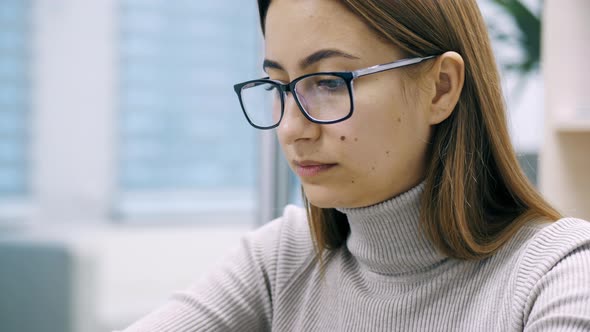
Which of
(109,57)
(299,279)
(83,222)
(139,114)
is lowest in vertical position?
(83,222)

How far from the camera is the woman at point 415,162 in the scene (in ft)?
2.86

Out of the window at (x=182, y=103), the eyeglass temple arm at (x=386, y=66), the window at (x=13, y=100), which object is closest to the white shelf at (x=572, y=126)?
the eyeglass temple arm at (x=386, y=66)

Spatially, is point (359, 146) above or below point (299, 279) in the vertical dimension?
above

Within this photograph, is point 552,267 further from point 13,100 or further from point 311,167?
point 13,100

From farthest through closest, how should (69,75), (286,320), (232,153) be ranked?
(232,153), (69,75), (286,320)

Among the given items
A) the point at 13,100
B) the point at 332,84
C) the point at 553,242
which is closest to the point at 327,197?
the point at 332,84

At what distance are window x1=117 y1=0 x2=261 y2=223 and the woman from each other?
1719 millimetres

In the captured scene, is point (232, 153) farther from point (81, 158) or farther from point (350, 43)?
point (350, 43)

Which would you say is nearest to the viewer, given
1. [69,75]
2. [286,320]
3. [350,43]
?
[350,43]

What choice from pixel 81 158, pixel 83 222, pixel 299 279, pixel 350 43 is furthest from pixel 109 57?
pixel 350 43

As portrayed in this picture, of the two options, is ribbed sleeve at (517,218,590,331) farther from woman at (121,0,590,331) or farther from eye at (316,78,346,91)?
eye at (316,78,346,91)

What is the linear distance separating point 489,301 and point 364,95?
0.30 metres

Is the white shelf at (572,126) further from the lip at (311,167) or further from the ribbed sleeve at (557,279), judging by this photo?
the lip at (311,167)

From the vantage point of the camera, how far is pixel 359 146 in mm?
886
